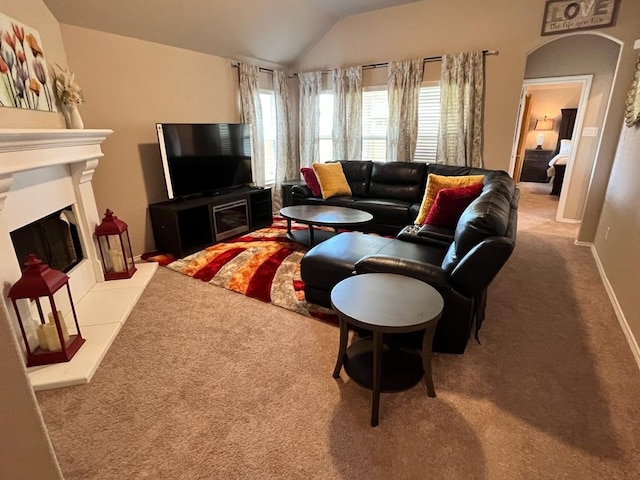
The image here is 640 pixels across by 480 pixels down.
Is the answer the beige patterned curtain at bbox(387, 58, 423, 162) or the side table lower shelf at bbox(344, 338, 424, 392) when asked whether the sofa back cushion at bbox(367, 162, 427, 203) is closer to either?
the beige patterned curtain at bbox(387, 58, 423, 162)

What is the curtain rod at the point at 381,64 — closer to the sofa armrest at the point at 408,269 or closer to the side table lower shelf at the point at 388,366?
the sofa armrest at the point at 408,269

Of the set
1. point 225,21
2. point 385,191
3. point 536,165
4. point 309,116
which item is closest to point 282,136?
point 309,116

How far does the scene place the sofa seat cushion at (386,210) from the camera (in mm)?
4254

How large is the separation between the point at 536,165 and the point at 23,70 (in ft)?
32.1

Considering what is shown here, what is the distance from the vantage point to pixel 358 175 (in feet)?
16.5

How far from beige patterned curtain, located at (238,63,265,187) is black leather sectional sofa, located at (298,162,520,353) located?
9.36 ft

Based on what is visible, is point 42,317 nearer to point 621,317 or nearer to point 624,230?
point 621,317

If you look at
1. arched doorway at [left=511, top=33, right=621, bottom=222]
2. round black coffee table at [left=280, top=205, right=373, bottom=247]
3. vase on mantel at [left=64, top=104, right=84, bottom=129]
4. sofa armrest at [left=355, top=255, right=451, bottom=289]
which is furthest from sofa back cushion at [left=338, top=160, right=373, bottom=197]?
vase on mantel at [left=64, top=104, right=84, bottom=129]

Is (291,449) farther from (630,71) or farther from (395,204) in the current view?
(630,71)

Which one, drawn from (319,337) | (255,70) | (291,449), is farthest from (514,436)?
(255,70)

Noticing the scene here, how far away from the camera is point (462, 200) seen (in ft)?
9.23

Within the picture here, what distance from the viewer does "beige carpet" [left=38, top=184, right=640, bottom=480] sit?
144cm

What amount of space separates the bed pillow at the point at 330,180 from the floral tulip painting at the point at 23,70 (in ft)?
9.81

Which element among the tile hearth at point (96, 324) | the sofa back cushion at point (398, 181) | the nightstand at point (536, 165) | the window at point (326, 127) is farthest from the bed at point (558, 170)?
the tile hearth at point (96, 324)
